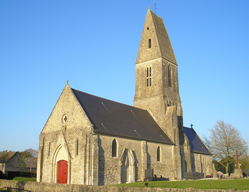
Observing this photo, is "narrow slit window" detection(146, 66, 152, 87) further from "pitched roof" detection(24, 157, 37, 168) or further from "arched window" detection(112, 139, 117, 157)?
"pitched roof" detection(24, 157, 37, 168)

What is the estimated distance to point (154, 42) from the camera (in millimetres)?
42812

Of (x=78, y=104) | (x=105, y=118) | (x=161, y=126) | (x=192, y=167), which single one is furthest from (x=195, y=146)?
(x=78, y=104)

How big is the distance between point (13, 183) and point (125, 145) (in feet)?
38.2

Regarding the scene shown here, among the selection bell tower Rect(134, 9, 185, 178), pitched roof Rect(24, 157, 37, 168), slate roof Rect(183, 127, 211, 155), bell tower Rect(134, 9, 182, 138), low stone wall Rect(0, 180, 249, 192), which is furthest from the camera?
pitched roof Rect(24, 157, 37, 168)

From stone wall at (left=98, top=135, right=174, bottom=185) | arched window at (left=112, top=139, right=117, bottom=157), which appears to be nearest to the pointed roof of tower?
stone wall at (left=98, top=135, right=174, bottom=185)

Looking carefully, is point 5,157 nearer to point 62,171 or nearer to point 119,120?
point 62,171

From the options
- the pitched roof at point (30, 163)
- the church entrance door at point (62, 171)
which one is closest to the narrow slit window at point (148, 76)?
the church entrance door at point (62, 171)

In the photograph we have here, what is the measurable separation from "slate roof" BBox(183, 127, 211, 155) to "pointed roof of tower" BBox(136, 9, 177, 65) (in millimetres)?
14025

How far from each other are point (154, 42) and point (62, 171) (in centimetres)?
2514

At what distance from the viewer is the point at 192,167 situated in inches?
1624

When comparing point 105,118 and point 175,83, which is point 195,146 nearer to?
point 175,83

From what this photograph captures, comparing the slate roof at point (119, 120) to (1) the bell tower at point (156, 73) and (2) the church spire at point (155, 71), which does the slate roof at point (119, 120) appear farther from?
(2) the church spire at point (155, 71)

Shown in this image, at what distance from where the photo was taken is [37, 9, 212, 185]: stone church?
1032 inches

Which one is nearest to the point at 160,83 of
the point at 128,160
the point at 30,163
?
the point at 128,160
